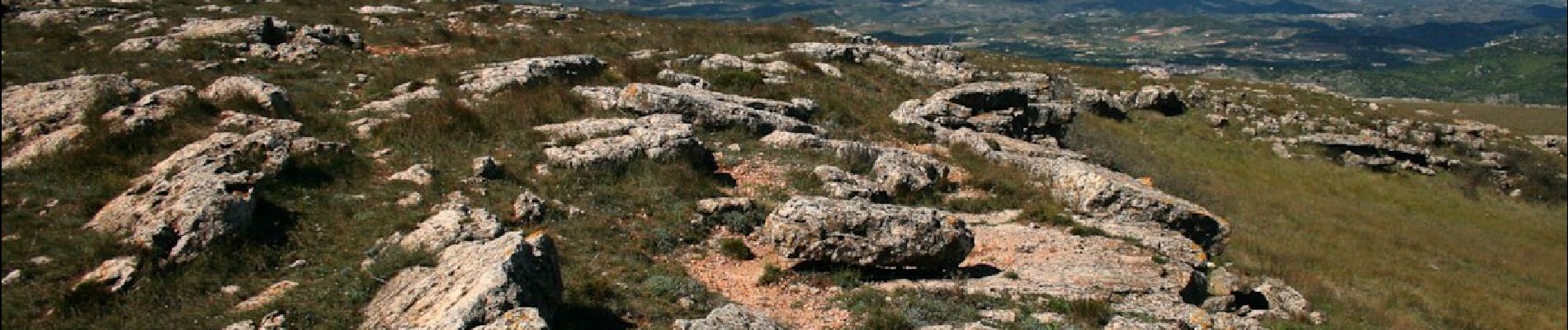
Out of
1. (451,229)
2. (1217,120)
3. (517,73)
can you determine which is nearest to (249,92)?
(517,73)

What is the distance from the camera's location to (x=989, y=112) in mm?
36188

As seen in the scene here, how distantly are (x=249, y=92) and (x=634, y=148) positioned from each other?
11.9 m

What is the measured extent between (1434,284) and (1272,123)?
31149 mm

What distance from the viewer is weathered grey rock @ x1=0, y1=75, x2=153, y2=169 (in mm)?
15812

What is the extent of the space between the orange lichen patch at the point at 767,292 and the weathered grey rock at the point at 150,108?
14.6m

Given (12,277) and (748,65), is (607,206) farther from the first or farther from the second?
(748,65)

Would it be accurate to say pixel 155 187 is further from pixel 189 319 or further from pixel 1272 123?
pixel 1272 123

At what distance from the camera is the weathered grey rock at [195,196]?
1201 centimetres

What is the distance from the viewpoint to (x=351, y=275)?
11.6 m

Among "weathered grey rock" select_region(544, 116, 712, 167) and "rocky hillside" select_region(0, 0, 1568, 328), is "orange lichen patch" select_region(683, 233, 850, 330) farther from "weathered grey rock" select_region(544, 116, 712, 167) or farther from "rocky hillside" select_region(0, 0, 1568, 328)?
"weathered grey rock" select_region(544, 116, 712, 167)

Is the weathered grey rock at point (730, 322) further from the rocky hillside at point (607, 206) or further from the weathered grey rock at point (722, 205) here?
the weathered grey rock at point (722, 205)

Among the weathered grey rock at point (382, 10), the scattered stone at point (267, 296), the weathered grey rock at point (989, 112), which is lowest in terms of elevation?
the weathered grey rock at point (989, 112)

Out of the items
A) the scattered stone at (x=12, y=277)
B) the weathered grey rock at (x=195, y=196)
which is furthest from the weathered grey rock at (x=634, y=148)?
the scattered stone at (x=12, y=277)

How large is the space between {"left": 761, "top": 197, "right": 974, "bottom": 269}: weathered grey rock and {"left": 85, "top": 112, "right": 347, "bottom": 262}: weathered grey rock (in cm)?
1006
